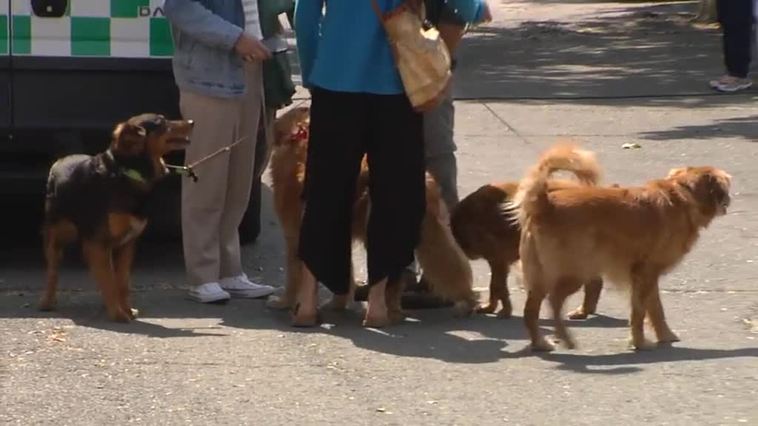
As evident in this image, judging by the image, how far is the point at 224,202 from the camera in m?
7.20

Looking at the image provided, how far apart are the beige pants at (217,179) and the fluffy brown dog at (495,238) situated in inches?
40.1

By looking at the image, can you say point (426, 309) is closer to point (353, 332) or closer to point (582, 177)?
point (353, 332)

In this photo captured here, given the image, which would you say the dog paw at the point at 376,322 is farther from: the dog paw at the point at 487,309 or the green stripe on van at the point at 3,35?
the green stripe on van at the point at 3,35

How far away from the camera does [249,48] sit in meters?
6.61

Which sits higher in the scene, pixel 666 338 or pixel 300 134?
pixel 300 134

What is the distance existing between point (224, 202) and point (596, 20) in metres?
15.7

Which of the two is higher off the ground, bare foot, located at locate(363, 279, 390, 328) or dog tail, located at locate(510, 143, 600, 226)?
dog tail, located at locate(510, 143, 600, 226)

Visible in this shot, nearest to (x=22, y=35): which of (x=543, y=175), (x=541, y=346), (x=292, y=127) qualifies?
(x=292, y=127)

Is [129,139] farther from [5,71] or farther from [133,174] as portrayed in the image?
[5,71]

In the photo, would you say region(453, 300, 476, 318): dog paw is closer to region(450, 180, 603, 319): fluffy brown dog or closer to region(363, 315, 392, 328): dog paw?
region(450, 180, 603, 319): fluffy brown dog

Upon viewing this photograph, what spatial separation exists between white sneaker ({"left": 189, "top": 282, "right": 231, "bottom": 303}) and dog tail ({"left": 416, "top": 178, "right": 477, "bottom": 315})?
0.97 m

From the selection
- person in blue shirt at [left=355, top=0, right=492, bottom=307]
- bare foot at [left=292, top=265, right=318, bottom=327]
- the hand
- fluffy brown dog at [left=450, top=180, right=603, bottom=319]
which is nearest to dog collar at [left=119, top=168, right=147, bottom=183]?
the hand

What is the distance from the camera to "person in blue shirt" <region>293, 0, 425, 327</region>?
6367 millimetres

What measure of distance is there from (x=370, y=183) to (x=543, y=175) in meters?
0.86
